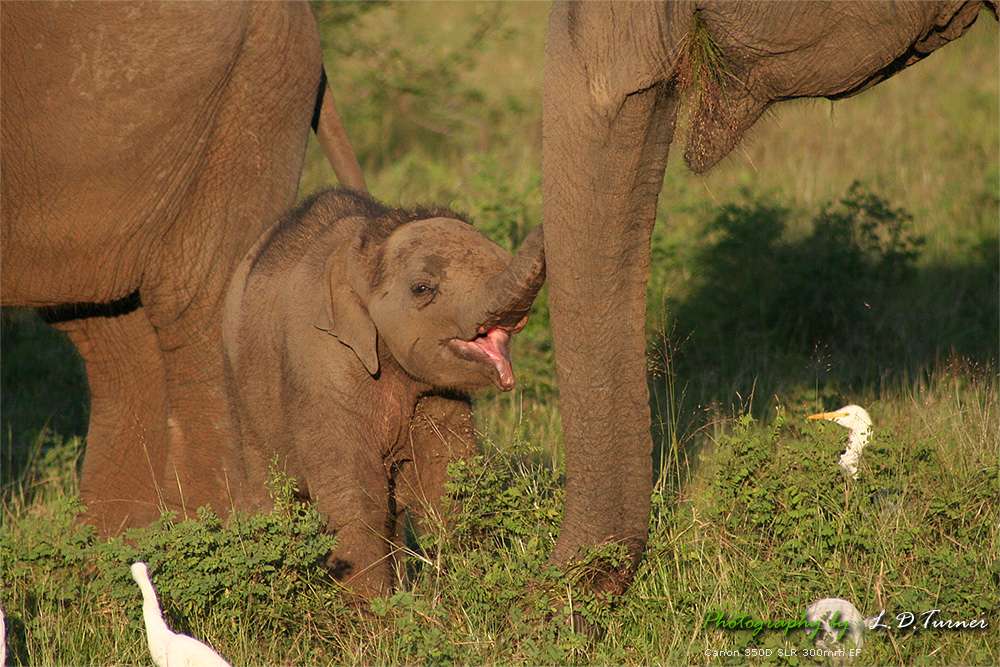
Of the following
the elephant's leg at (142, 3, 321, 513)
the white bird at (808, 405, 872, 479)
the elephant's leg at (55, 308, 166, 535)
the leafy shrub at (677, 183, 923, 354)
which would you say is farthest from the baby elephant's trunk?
the leafy shrub at (677, 183, 923, 354)

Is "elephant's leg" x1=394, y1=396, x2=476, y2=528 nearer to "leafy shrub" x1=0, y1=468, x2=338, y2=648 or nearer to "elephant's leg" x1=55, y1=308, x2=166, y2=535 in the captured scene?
"leafy shrub" x1=0, y1=468, x2=338, y2=648

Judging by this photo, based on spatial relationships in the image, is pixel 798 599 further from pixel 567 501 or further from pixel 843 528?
pixel 567 501

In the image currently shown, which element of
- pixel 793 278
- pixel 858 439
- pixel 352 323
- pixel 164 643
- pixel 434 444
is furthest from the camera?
pixel 793 278

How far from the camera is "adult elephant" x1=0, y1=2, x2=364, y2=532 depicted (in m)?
4.54

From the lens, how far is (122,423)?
539cm

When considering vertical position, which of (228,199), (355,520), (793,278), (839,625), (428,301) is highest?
(228,199)

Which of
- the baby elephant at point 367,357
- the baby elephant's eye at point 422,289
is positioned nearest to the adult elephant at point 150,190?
the baby elephant at point 367,357

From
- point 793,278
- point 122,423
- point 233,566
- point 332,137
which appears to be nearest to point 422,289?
point 233,566

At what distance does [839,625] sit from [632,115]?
131 cm

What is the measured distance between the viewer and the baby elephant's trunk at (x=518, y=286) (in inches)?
144

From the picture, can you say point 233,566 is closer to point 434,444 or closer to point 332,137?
point 434,444

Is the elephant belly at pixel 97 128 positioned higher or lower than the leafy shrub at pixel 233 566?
higher

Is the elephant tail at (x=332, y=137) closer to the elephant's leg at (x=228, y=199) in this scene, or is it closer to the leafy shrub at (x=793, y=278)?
the elephant's leg at (x=228, y=199)

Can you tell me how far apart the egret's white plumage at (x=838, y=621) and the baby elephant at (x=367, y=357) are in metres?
0.94
